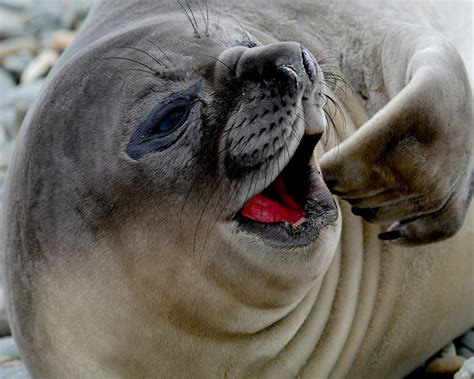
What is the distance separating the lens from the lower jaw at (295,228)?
3.19 metres

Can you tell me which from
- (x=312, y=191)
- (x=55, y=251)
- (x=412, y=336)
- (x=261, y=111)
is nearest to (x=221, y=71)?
(x=261, y=111)

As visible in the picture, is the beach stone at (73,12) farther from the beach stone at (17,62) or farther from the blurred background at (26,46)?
the beach stone at (17,62)

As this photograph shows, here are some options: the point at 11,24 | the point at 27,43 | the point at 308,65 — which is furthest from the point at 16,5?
the point at 308,65

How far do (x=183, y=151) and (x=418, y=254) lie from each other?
3.64 ft

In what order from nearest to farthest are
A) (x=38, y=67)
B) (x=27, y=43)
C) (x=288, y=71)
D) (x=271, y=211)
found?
(x=288, y=71) → (x=271, y=211) → (x=38, y=67) → (x=27, y=43)

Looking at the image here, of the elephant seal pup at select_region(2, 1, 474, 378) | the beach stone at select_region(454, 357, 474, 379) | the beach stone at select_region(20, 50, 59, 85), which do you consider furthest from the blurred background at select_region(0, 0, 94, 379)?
the beach stone at select_region(454, 357, 474, 379)

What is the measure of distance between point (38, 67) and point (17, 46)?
1.25 meters

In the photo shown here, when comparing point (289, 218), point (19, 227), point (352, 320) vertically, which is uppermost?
point (289, 218)

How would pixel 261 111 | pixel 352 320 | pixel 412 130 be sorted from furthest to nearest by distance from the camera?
1. pixel 352 320
2. pixel 412 130
3. pixel 261 111

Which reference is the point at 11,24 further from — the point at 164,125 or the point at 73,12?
the point at 164,125

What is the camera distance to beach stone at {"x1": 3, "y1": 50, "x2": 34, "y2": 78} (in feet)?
33.2

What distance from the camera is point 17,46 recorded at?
35.1ft

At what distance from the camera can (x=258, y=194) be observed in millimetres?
3268

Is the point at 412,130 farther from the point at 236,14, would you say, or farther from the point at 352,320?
the point at 236,14
